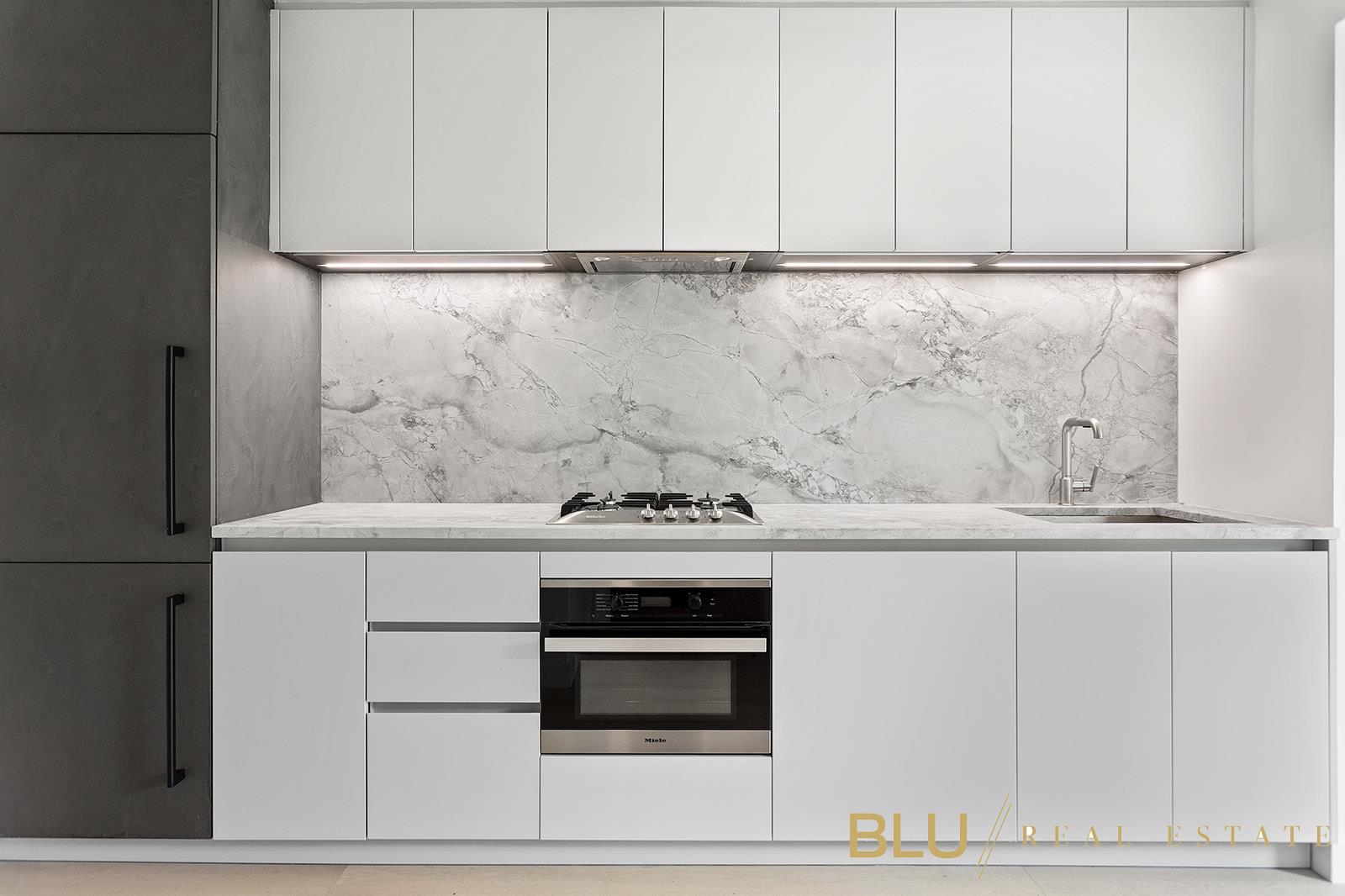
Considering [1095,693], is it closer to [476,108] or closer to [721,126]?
[721,126]

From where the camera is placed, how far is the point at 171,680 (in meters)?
2.25

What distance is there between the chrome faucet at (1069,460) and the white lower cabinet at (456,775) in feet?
5.95

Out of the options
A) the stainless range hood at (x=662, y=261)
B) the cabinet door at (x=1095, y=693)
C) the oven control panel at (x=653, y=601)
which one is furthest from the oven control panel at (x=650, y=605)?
the stainless range hood at (x=662, y=261)

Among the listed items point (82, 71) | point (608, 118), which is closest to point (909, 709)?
point (608, 118)

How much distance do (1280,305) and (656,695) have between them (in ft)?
6.58

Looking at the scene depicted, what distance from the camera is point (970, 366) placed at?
2.95m

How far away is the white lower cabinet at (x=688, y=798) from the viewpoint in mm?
2277

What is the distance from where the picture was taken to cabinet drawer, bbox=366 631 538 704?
2287 millimetres

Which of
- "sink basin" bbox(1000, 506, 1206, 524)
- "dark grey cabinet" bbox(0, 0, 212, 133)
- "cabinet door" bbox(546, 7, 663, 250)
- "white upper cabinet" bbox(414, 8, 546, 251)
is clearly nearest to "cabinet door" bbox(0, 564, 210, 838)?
"dark grey cabinet" bbox(0, 0, 212, 133)

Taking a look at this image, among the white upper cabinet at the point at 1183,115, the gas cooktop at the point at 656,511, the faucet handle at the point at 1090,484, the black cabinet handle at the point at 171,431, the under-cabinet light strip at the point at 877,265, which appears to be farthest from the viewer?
the faucet handle at the point at 1090,484

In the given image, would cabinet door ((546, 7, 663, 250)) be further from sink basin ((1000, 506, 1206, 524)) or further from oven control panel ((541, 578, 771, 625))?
sink basin ((1000, 506, 1206, 524))

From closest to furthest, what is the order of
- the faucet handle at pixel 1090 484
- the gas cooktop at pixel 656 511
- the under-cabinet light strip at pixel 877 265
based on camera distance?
1. the gas cooktop at pixel 656 511
2. the under-cabinet light strip at pixel 877 265
3. the faucet handle at pixel 1090 484

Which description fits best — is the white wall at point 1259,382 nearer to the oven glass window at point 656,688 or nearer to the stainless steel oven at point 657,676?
the stainless steel oven at point 657,676

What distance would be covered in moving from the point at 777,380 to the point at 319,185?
1535 mm
